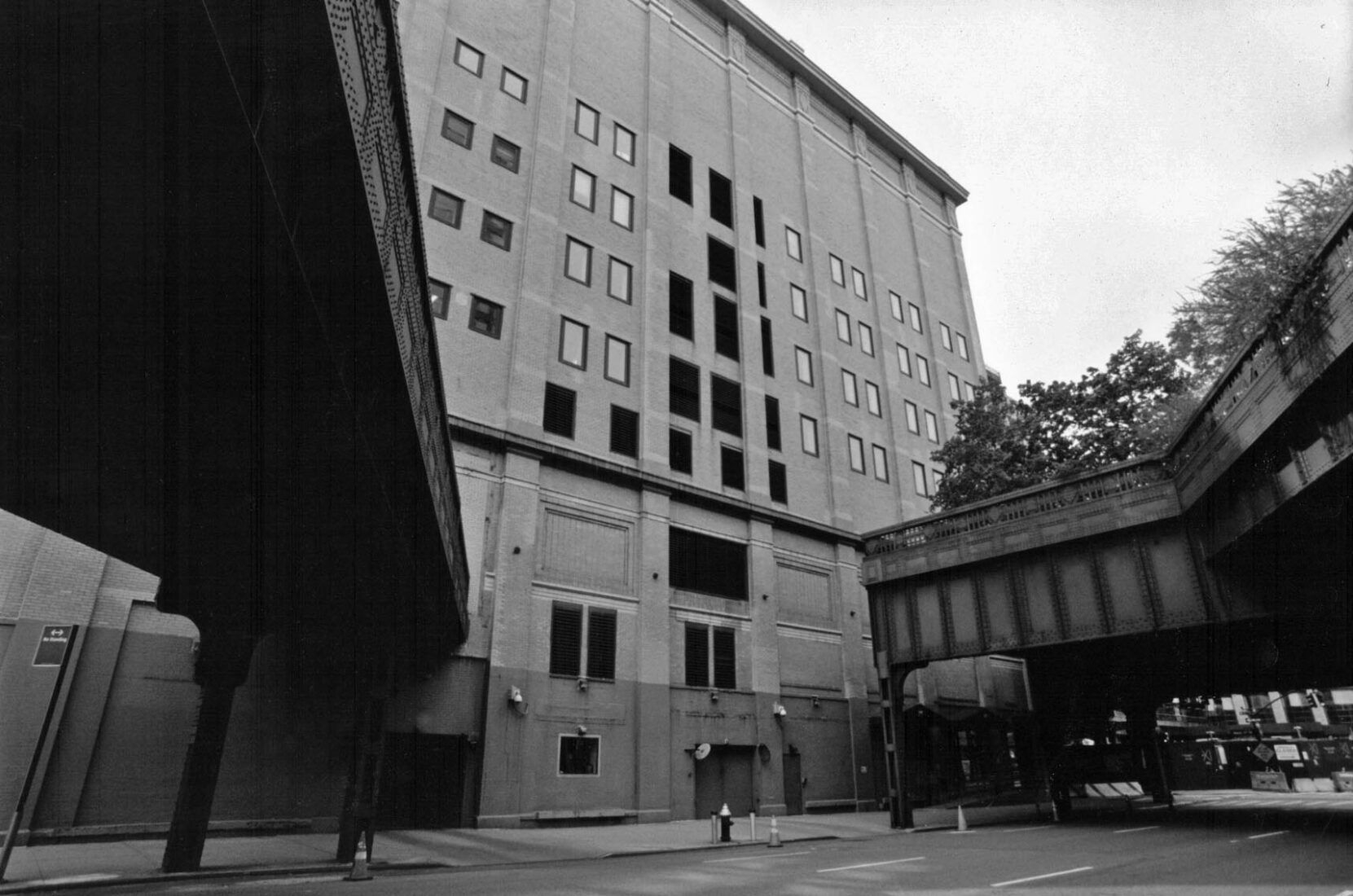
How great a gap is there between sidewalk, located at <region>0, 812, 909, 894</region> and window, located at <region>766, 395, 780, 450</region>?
56.2 feet

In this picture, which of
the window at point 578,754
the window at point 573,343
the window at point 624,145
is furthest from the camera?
the window at point 624,145

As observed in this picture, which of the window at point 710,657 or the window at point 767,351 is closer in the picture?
the window at point 710,657

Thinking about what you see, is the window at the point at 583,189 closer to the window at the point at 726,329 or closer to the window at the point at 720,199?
the window at the point at 720,199

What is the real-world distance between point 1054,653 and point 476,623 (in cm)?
2145

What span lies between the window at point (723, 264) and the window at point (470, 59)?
1281 centimetres

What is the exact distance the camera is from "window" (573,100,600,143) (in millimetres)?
35000

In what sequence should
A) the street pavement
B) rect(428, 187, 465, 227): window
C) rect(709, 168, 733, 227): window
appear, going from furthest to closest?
rect(709, 168, 733, 227): window < rect(428, 187, 465, 227): window < the street pavement

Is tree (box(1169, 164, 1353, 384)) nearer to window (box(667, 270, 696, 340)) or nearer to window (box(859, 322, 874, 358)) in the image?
window (box(667, 270, 696, 340))

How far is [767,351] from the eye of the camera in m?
38.8

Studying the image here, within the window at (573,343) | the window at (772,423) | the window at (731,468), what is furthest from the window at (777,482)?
the window at (573,343)

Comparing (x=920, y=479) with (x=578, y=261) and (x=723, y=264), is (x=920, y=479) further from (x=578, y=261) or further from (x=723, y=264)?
(x=578, y=261)

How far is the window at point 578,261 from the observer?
32031mm

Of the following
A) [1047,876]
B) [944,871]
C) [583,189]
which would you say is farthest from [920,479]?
[1047,876]

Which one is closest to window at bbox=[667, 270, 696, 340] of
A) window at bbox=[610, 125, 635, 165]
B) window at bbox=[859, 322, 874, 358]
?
window at bbox=[610, 125, 635, 165]
